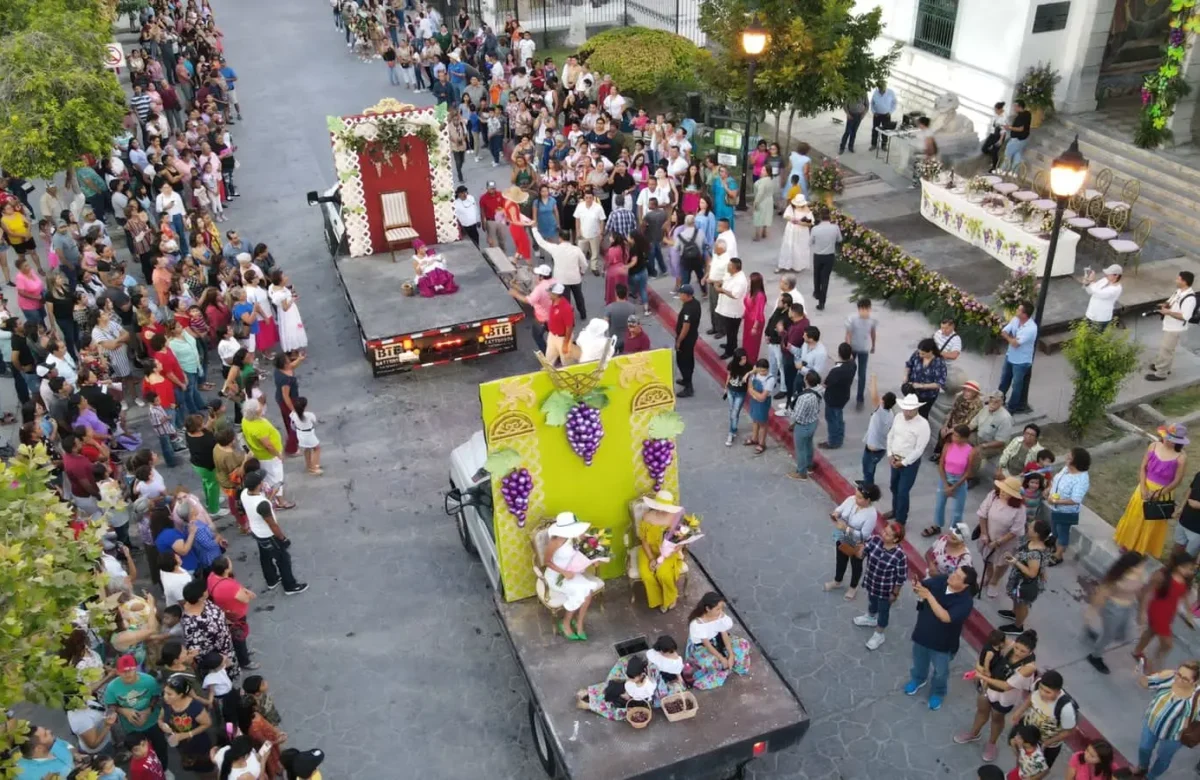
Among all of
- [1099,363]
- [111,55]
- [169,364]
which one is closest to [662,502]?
[1099,363]

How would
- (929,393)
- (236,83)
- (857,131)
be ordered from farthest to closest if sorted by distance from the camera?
(236,83)
(857,131)
(929,393)

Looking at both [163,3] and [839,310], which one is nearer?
[839,310]

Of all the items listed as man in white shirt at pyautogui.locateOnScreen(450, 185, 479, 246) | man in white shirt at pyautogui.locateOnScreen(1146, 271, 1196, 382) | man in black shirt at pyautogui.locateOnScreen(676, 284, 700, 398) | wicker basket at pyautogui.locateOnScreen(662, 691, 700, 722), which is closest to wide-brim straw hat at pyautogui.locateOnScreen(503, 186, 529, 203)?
man in white shirt at pyautogui.locateOnScreen(450, 185, 479, 246)

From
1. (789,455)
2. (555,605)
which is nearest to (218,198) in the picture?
(789,455)

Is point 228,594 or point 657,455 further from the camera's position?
point 657,455

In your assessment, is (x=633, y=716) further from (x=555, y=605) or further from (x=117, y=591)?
(x=117, y=591)

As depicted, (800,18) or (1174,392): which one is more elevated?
(800,18)

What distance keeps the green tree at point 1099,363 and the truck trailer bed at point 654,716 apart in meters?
5.40

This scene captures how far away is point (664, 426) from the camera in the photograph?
9188 mm

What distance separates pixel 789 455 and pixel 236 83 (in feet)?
73.1

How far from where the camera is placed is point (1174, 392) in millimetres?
13102

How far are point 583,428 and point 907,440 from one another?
11.6 feet

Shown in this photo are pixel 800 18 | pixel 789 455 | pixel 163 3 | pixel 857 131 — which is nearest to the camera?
pixel 789 455

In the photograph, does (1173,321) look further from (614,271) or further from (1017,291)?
(614,271)
